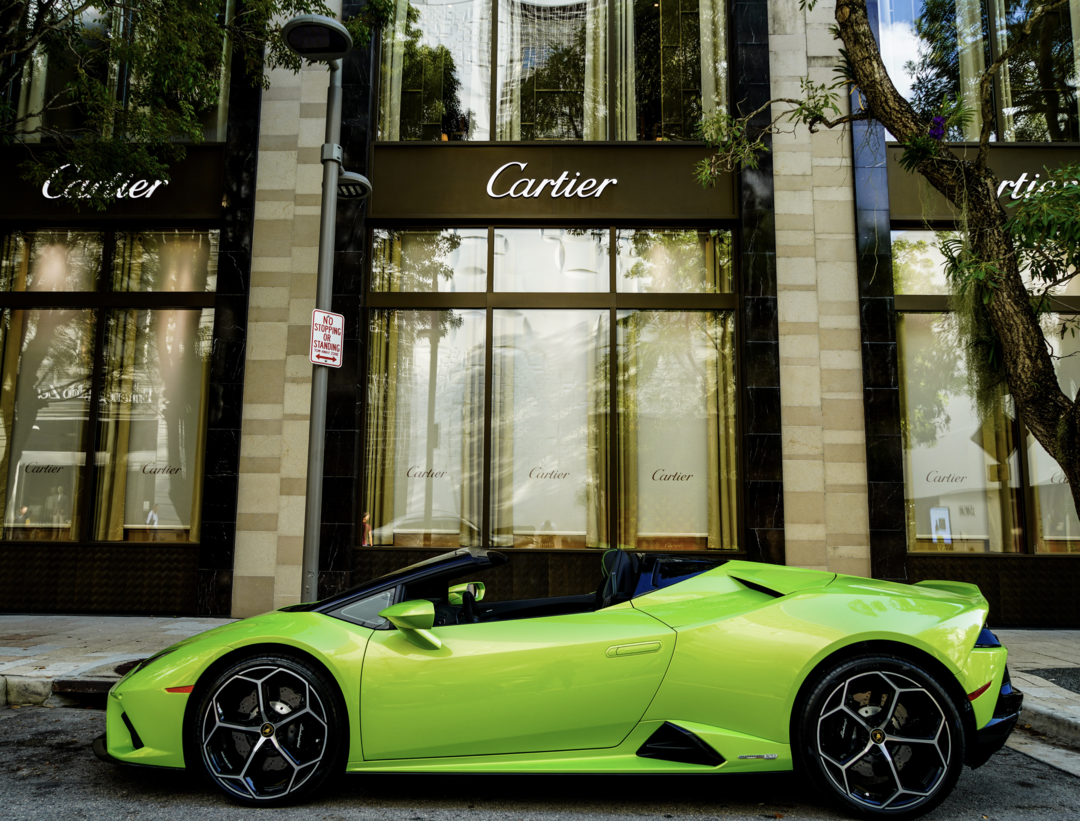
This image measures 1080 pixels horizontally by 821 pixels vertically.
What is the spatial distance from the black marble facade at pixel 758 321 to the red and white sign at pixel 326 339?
15.1ft

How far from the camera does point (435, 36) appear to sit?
9.32 meters

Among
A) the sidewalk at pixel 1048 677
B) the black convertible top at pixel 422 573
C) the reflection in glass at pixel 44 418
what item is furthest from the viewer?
the reflection in glass at pixel 44 418

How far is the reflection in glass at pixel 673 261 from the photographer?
8797 mm

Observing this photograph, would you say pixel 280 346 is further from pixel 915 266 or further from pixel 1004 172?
pixel 1004 172

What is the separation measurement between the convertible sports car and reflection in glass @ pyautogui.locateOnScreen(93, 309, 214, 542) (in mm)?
5721

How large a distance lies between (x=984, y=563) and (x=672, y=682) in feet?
21.7

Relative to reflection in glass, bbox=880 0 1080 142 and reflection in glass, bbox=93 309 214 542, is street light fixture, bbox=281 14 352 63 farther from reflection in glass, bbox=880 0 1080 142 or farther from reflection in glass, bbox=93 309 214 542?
reflection in glass, bbox=880 0 1080 142

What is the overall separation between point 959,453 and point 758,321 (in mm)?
2735

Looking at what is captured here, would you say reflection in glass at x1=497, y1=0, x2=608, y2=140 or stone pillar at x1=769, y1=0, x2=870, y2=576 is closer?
stone pillar at x1=769, y1=0, x2=870, y2=576

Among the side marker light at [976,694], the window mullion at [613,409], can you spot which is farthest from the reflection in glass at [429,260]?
the side marker light at [976,694]

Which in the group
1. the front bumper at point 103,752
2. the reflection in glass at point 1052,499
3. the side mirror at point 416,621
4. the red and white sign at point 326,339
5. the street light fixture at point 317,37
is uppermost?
the street light fixture at point 317,37

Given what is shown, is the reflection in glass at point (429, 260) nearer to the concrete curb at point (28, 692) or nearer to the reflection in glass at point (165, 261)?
the reflection in glass at point (165, 261)

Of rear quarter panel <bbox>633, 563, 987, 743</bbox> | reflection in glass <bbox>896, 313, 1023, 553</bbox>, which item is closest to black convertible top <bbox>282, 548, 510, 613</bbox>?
rear quarter panel <bbox>633, 563, 987, 743</bbox>

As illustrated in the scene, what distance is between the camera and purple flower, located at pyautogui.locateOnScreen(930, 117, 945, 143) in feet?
19.3
